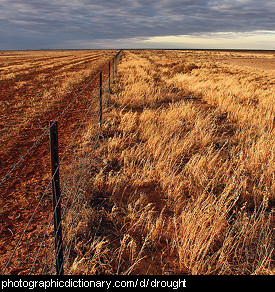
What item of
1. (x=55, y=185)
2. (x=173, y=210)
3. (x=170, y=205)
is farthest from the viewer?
(x=170, y=205)

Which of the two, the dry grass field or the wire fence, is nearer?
the wire fence

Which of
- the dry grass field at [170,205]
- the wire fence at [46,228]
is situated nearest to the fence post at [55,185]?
the wire fence at [46,228]

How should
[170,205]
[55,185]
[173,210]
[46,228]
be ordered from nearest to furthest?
[55,185] → [46,228] → [173,210] → [170,205]

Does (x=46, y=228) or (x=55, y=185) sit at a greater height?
A: (x=55, y=185)

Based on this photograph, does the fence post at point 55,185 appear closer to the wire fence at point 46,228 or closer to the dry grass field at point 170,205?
the wire fence at point 46,228

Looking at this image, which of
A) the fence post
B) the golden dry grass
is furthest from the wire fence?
the golden dry grass

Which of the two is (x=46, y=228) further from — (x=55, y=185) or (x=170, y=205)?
(x=170, y=205)

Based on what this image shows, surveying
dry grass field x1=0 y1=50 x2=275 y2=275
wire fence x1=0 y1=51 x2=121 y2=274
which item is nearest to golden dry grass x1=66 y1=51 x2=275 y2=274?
dry grass field x1=0 y1=50 x2=275 y2=275

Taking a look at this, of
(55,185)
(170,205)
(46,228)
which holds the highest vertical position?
(55,185)

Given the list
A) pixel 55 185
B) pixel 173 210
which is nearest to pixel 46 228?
pixel 55 185

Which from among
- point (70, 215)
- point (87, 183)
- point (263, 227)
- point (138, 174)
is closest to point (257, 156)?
point (263, 227)

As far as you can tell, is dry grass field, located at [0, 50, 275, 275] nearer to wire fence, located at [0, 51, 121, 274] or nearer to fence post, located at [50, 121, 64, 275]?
wire fence, located at [0, 51, 121, 274]

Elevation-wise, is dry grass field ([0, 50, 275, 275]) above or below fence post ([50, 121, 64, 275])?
below

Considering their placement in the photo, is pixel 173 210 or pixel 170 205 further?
pixel 170 205
